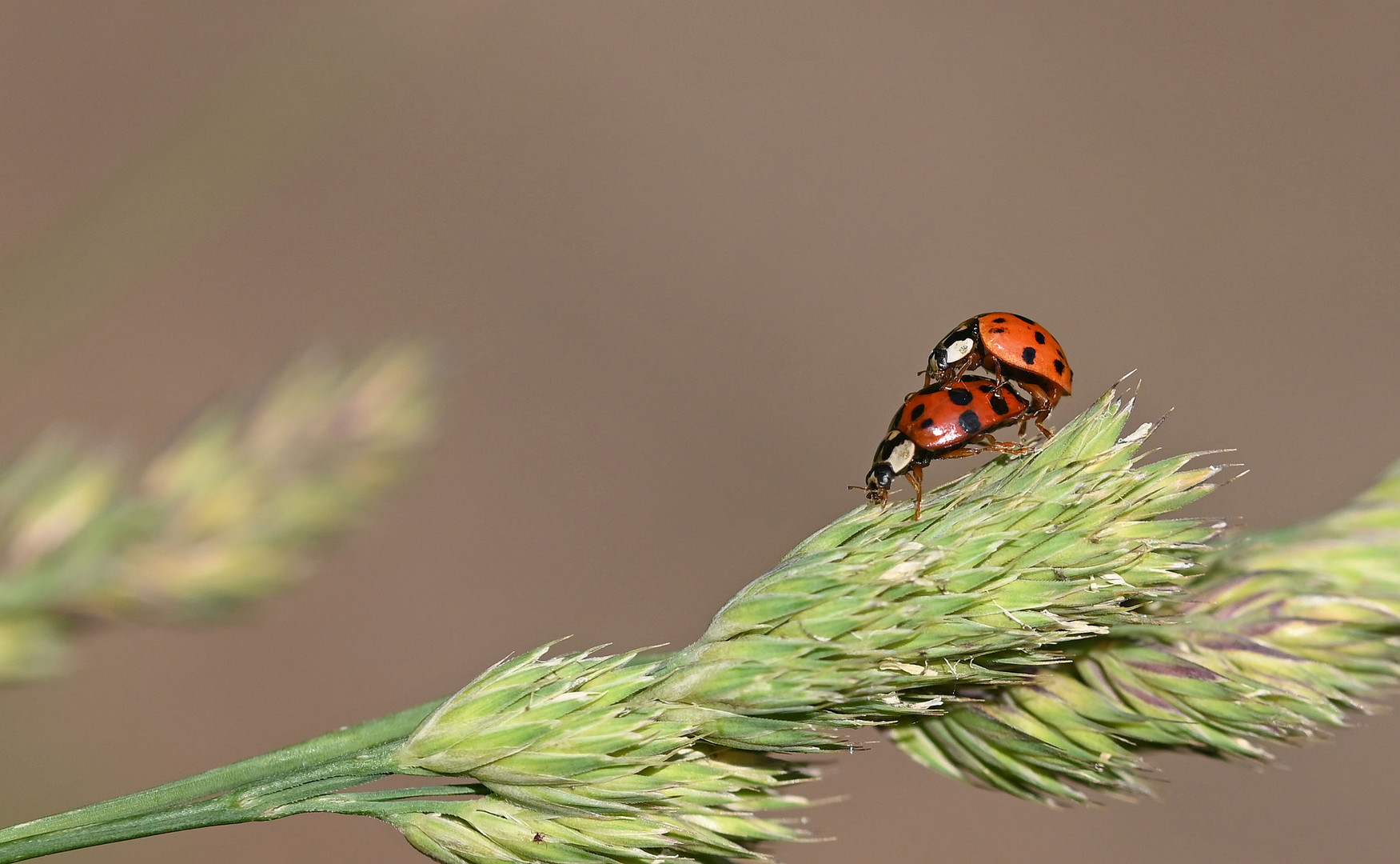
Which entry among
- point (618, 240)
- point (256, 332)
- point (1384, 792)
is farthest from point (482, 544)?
point (1384, 792)

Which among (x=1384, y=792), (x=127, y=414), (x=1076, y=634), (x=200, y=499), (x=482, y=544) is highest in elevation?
(x=127, y=414)

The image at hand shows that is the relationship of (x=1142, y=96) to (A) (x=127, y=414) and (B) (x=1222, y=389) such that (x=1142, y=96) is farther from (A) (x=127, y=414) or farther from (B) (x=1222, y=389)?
(A) (x=127, y=414)

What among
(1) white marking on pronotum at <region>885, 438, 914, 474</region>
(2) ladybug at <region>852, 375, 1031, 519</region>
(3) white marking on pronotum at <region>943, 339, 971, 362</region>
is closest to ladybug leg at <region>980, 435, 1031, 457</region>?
(2) ladybug at <region>852, 375, 1031, 519</region>

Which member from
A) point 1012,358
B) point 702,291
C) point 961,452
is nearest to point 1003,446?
point 961,452

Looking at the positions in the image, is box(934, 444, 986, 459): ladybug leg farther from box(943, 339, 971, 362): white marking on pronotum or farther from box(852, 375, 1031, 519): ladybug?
box(943, 339, 971, 362): white marking on pronotum

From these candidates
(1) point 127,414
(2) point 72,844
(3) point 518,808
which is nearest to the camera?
(2) point 72,844

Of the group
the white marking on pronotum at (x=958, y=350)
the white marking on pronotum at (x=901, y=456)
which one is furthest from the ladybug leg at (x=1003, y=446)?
the white marking on pronotum at (x=958, y=350)

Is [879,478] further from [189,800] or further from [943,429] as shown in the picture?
[189,800]
